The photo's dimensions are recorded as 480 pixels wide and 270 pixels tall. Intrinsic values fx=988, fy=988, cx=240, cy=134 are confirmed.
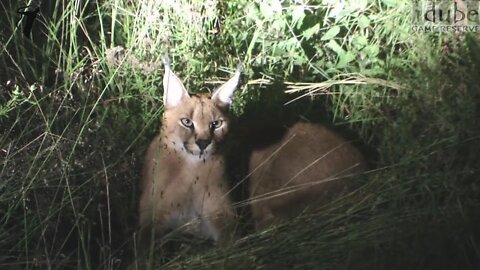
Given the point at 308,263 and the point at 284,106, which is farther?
the point at 284,106

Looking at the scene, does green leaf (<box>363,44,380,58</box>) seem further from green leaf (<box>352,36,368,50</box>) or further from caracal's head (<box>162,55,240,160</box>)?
caracal's head (<box>162,55,240,160</box>)

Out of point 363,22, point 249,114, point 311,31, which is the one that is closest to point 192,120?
point 249,114

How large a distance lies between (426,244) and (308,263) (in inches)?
15.3

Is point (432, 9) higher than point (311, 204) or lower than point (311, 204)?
higher

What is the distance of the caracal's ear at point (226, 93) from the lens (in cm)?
325

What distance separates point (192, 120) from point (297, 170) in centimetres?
44

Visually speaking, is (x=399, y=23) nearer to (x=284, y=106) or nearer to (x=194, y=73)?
(x=284, y=106)

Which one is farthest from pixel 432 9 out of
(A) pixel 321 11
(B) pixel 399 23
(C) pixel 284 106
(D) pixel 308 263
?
(D) pixel 308 263

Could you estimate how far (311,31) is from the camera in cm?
362

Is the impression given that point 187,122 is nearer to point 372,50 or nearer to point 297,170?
point 297,170

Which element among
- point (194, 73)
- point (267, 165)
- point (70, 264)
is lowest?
point (70, 264)

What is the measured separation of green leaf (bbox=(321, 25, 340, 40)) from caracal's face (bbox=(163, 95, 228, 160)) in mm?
619

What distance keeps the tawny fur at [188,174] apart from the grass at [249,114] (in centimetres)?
8

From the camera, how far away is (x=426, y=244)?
3.14m
